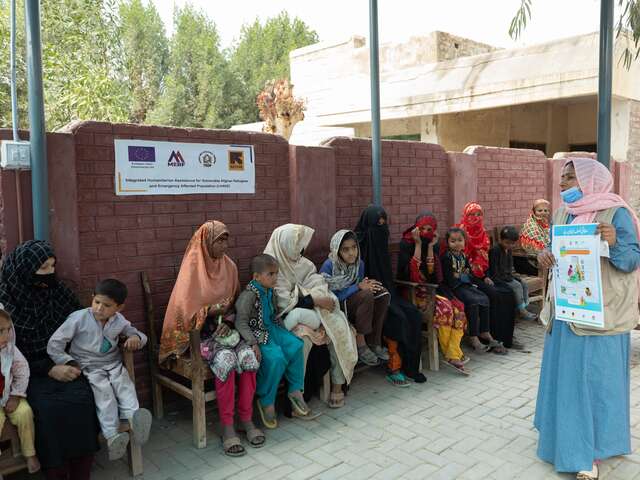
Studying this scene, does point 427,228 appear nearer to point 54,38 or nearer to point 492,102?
point 492,102

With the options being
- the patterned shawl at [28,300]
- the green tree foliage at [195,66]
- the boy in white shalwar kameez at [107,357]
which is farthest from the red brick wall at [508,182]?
the green tree foliage at [195,66]

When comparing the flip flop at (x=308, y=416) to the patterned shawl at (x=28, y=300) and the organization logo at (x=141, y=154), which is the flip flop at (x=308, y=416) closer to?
the patterned shawl at (x=28, y=300)

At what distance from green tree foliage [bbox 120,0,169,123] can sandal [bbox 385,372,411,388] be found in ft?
105

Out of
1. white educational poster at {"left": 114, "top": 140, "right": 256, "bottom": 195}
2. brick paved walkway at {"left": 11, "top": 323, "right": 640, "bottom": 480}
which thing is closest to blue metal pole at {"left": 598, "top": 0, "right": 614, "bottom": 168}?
brick paved walkway at {"left": 11, "top": 323, "right": 640, "bottom": 480}

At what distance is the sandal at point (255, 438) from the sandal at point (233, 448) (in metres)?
0.11

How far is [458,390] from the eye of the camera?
183 inches

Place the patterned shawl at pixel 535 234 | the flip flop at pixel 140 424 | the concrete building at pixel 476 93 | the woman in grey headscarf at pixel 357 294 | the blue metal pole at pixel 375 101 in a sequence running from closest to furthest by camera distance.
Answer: the flip flop at pixel 140 424 < the woman in grey headscarf at pixel 357 294 < the blue metal pole at pixel 375 101 < the patterned shawl at pixel 535 234 < the concrete building at pixel 476 93

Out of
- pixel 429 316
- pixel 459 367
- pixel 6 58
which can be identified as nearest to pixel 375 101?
pixel 429 316

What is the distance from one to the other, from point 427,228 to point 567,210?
6.58ft

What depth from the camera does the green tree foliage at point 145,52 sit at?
111ft

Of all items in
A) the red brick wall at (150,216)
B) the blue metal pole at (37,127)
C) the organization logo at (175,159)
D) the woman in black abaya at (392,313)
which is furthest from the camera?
the woman in black abaya at (392,313)

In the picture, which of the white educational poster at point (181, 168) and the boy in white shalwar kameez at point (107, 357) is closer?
the boy in white shalwar kameez at point (107, 357)

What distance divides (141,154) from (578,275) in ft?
9.90

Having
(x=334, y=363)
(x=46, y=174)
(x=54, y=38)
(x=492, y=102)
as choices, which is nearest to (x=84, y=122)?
(x=46, y=174)
